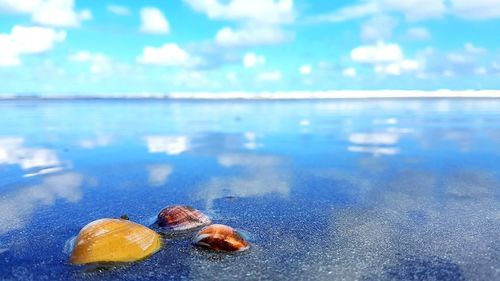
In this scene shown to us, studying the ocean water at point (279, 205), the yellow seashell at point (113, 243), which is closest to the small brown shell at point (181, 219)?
the ocean water at point (279, 205)

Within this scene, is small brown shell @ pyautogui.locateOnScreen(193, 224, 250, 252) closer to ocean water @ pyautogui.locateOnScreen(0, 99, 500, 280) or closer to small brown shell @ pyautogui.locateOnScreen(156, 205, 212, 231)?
ocean water @ pyautogui.locateOnScreen(0, 99, 500, 280)

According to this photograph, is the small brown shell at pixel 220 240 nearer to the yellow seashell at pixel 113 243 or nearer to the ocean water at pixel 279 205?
the ocean water at pixel 279 205

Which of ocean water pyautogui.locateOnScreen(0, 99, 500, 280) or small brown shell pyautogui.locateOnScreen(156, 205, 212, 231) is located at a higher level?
small brown shell pyautogui.locateOnScreen(156, 205, 212, 231)

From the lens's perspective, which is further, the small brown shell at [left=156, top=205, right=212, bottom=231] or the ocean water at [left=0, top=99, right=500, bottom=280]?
the small brown shell at [left=156, top=205, right=212, bottom=231]

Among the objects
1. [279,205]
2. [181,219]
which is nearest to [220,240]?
[181,219]

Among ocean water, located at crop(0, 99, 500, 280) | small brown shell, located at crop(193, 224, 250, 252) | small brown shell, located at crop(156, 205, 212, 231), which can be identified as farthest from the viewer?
small brown shell, located at crop(156, 205, 212, 231)

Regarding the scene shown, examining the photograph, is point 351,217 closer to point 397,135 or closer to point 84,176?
point 84,176

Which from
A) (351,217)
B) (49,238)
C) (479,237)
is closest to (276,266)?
(351,217)

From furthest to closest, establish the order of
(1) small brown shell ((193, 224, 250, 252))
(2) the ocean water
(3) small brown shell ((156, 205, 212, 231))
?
(3) small brown shell ((156, 205, 212, 231))
(1) small brown shell ((193, 224, 250, 252))
(2) the ocean water

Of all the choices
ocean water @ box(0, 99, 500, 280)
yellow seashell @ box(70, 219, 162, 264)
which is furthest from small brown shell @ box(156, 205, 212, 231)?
yellow seashell @ box(70, 219, 162, 264)
